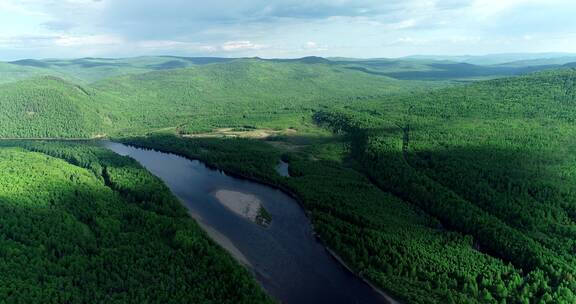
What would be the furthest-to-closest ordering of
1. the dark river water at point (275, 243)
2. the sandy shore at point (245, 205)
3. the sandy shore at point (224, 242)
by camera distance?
1. the sandy shore at point (245, 205)
2. the sandy shore at point (224, 242)
3. the dark river water at point (275, 243)

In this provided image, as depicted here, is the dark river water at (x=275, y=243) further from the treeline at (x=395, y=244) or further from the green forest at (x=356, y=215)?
the green forest at (x=356, y=215)

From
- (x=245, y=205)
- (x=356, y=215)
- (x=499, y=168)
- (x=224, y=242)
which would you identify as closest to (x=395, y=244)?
(x=356, y=215)

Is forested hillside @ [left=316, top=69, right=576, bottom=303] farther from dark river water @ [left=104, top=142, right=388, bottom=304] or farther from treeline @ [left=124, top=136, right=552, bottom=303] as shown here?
dark river water @ [left=104, top=142, right=388, bottom=304]

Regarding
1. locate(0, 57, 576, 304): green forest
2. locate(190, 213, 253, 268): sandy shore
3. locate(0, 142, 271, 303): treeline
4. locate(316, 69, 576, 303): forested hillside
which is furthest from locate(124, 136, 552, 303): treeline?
locate(0, 142, 271, 303): treeline

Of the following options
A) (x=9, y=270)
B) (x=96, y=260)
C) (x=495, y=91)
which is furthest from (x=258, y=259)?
(x=495, y=91)

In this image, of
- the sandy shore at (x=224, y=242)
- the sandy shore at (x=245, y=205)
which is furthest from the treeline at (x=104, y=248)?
the sandy shore at (x=245, y=205)
